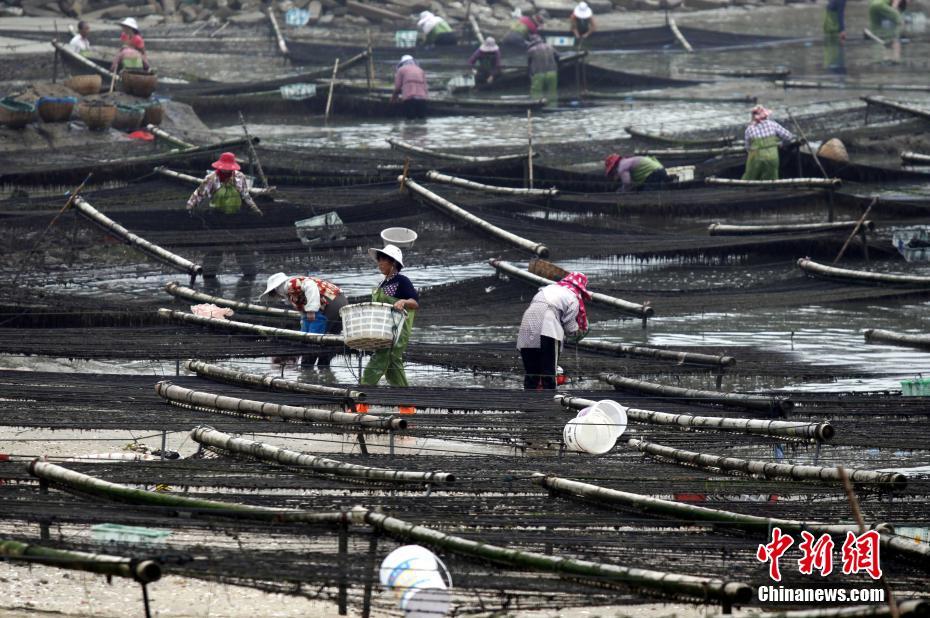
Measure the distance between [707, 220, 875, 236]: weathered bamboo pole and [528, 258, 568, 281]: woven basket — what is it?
9.09ft

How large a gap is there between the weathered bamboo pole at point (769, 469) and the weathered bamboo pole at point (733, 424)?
27 cm

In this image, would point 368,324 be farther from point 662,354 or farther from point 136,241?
point 136,241

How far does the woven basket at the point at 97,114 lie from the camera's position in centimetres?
1727

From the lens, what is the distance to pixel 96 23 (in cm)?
2738

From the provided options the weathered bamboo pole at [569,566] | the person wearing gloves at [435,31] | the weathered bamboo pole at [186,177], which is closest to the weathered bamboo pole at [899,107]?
the weathered bamboo pole at [186,177]

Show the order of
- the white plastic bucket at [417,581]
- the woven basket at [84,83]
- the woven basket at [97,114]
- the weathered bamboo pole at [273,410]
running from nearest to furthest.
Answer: the white plastic bucket at [417,581] → the weathered bamboo pole at [273,410] → the woven basket at [97,114] → the woven basket at [84,83]

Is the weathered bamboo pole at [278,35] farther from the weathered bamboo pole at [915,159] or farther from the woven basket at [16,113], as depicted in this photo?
the weathered bamboo pole at [915,159]

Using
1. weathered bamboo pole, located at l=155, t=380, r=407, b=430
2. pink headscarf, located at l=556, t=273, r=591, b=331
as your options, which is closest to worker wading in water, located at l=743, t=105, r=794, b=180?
pink headscarf, located at l=556, t=273, r=591, b=331

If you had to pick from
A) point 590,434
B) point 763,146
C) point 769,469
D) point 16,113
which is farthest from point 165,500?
point 16,113

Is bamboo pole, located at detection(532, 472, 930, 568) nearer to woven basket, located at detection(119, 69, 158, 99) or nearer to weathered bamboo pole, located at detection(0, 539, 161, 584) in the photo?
weathered bamboo pole, located at detection(0, 539, 161, 584)

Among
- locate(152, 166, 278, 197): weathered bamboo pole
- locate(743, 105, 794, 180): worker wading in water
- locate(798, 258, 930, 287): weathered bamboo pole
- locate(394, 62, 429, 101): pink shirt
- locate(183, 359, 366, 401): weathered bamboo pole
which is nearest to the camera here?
locate(183, 359, 366, 401): weathered bamboo pole

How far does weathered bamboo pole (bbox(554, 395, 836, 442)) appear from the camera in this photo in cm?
699

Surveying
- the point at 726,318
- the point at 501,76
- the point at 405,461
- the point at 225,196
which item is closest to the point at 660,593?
the point at 405,461

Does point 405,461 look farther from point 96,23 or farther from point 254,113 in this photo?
point 96,23
